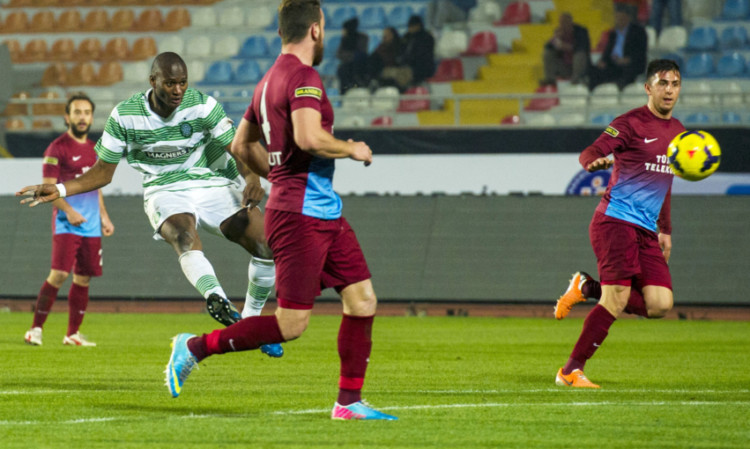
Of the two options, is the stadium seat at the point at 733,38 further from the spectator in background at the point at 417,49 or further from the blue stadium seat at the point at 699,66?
the spectator in background at the point at 417,49

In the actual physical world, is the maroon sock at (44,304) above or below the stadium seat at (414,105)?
below

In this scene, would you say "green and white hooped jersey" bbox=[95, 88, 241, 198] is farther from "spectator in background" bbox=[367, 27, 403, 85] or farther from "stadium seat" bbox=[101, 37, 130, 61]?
"stadium seat" bbox=[101, 37, 130, 61]

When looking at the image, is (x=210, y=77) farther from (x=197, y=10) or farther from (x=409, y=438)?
(x=409, y=438)

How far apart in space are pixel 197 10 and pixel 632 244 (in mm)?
19792

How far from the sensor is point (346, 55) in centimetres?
2184

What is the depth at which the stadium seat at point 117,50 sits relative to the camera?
2592 centimetres

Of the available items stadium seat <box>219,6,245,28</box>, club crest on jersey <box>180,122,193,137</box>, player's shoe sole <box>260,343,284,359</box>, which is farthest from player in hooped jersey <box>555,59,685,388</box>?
stadium seat <box>219,6,245,28</box>

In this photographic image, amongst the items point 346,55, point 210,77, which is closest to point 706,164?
point 346,55

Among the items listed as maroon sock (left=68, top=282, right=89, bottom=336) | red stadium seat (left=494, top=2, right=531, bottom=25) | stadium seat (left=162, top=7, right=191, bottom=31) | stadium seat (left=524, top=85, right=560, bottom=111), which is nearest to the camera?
maroon sock (left=68, top=282, right=89, bottom=336)

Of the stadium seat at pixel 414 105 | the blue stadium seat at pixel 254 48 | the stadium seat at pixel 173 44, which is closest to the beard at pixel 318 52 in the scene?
the stadium seat at pixel 414 105

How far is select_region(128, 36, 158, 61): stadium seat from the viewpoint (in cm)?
2578

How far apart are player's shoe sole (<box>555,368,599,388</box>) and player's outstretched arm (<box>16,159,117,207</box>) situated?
132 inches

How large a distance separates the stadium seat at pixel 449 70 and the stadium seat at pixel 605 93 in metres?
3.33

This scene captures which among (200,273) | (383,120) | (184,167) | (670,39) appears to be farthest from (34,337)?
(670,39)
